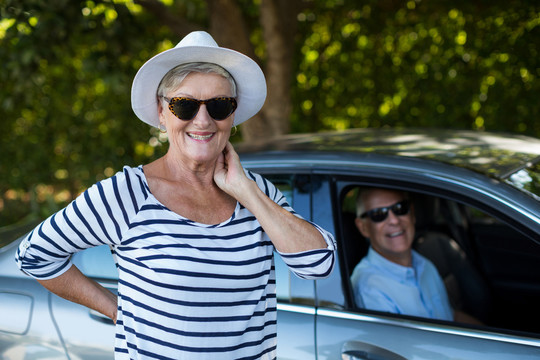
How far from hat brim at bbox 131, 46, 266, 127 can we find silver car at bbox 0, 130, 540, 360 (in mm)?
537

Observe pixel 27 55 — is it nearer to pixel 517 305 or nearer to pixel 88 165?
pixel 88 165

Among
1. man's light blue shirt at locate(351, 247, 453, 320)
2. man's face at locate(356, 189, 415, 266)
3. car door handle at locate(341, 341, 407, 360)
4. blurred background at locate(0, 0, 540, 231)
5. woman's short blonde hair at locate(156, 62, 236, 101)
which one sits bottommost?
car door handle at locate(341, 341, 407, 360)

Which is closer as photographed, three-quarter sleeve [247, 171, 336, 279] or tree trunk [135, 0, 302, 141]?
three-quarter sleeve [247, 171, 336, 279]

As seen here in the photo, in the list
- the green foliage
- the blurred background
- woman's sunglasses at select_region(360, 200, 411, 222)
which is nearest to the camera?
woman's sunglasses at select_region(360, 200, 411, 222)

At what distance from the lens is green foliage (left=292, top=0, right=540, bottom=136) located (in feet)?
17.3

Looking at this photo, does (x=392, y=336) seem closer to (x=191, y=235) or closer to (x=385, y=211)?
(x=385, y=211)

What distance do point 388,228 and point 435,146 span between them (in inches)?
16.8

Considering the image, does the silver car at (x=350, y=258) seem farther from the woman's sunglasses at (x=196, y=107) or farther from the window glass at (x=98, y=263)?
the woman's sunglasses at (x=196, y=107)

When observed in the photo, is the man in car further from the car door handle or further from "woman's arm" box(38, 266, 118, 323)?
"woman's arm" box(38, 266, 118, 323)

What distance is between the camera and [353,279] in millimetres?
2508

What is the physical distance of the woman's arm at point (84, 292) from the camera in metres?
1.84

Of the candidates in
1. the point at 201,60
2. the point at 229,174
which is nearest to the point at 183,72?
the point at 201,60

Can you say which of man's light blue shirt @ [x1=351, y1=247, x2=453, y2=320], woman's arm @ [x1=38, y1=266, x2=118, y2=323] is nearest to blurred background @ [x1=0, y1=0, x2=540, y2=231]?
man's light blue shirt @ [x1=351, y1=247, x2=453, y2=320]

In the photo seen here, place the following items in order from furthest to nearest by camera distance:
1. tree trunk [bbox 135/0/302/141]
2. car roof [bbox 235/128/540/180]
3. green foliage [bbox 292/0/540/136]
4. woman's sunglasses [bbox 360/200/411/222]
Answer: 1. green foliage [bbox 292/0/540/136]
2. tree trunk [bbox 135/0/302/141]
3. woman's sunglasses [bbox 360/200/411/222]
4. car roof [bbox 235/128/540/180]
